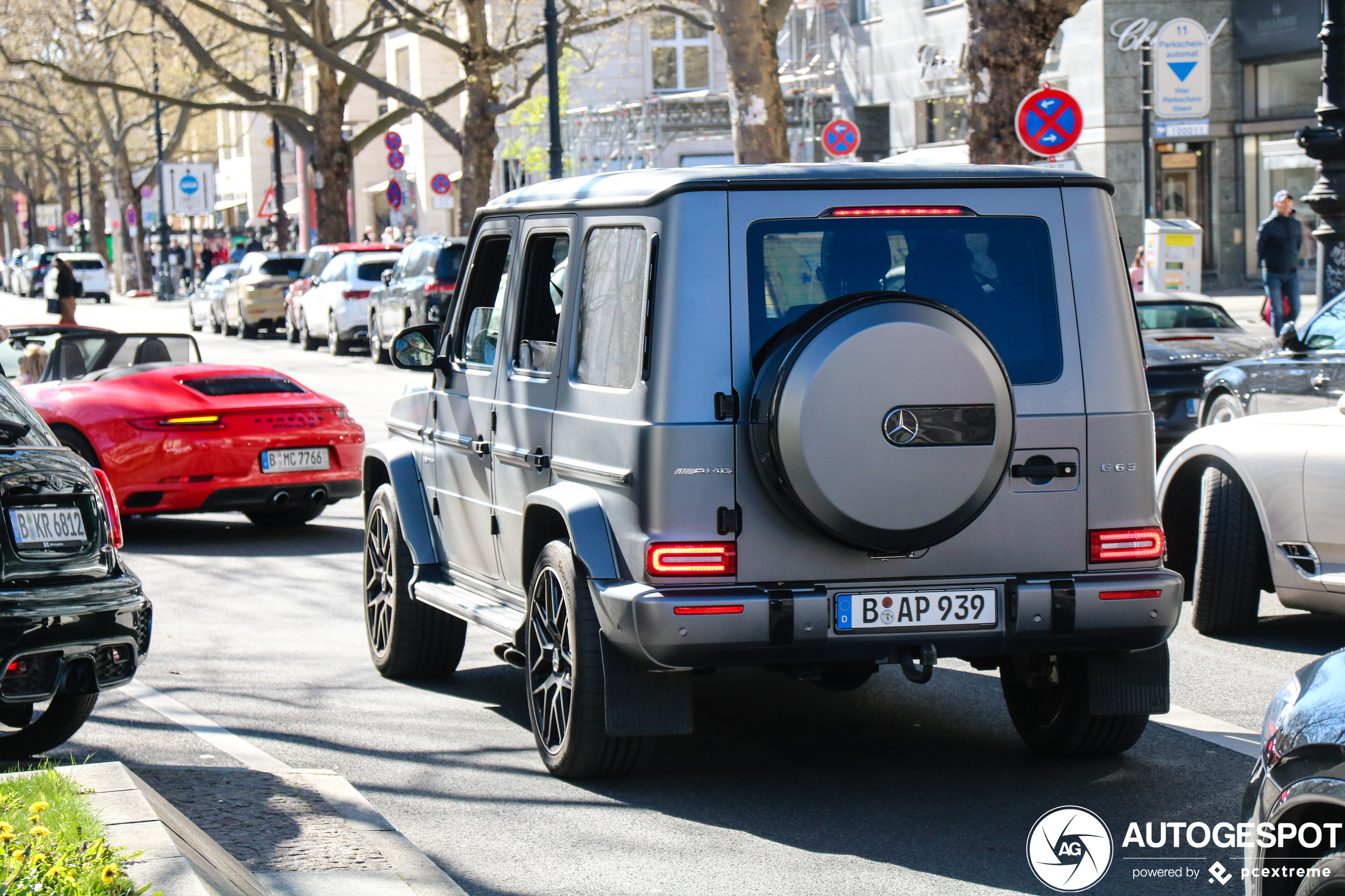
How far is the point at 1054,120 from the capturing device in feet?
53.1

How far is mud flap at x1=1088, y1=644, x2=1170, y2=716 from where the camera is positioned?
19.1 feet

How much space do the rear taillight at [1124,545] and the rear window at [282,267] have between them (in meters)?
32.4

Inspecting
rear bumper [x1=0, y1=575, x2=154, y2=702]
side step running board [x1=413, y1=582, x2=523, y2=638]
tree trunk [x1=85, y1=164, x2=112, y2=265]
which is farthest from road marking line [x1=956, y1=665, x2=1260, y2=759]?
tree trunk [x1=85, y1=164, x2=112, y2=265]

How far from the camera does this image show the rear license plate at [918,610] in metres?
5.41

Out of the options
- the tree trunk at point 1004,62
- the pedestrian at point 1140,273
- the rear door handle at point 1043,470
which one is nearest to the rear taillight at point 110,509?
the rear door handle at point 1043,470

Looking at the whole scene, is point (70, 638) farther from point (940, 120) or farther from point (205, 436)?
point (940, 120)

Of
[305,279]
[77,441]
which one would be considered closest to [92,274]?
[305,279]

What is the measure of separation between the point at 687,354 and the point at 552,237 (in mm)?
1335

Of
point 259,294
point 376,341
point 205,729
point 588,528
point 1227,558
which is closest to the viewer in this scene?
point 588,528

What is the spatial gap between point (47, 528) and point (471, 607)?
155 cm

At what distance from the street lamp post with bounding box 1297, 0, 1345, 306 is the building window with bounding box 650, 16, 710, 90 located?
49.2 metres

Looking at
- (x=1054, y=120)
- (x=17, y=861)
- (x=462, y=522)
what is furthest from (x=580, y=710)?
(x=1054, y=120)

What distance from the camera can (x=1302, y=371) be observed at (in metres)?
10.3

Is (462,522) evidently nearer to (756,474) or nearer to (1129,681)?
(756,474)
